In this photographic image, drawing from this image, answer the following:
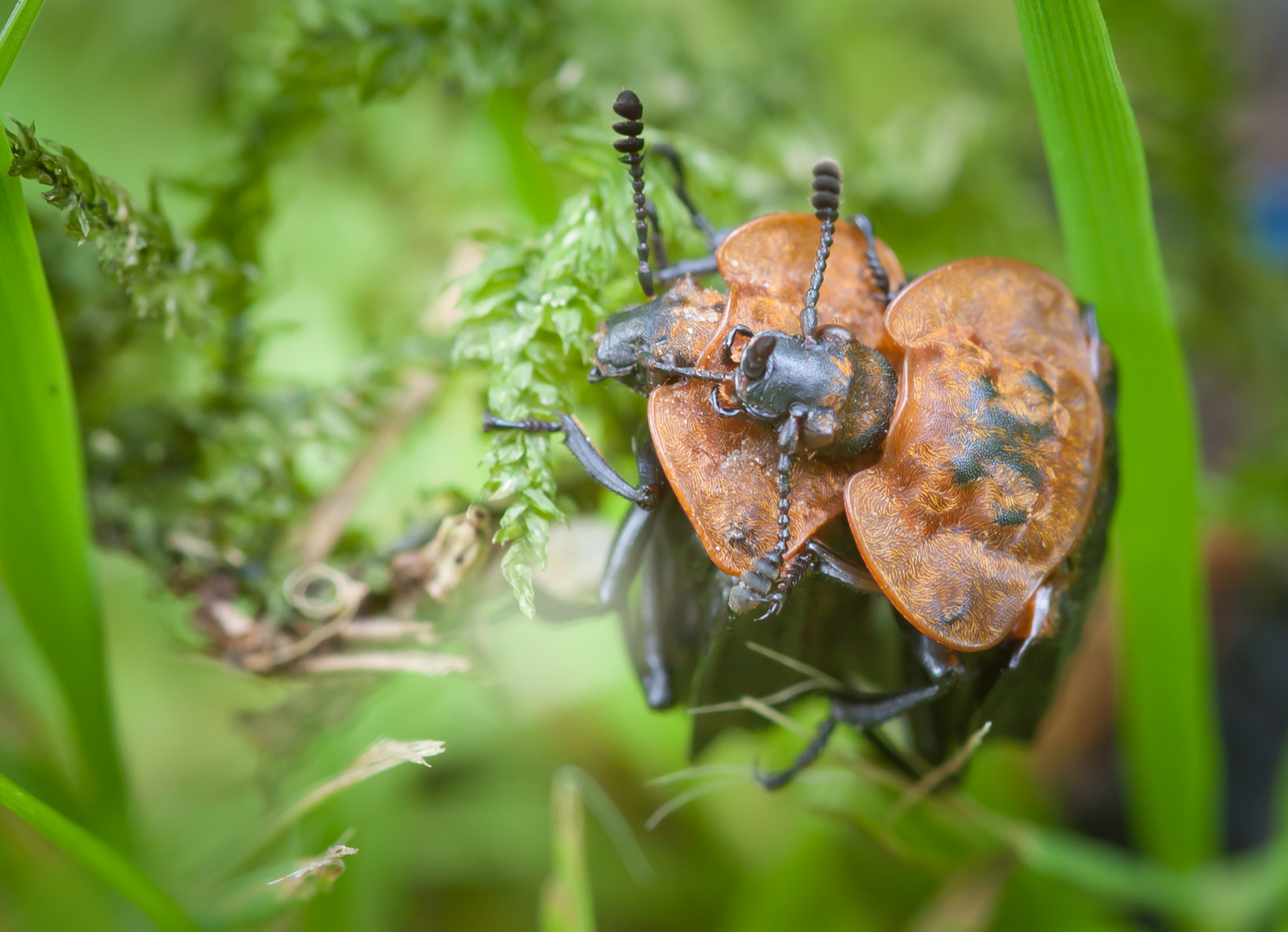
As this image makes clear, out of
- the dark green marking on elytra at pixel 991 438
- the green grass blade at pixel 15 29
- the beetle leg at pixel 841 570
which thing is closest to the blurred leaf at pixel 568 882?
the beetle leg at pixel 841 570

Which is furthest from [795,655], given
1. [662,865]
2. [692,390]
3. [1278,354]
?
[1278,354]

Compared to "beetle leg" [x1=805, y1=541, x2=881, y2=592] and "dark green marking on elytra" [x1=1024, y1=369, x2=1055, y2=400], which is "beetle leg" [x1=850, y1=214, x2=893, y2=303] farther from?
"beetle leg" [x1=805, y1=541, x2=881, y2=592]

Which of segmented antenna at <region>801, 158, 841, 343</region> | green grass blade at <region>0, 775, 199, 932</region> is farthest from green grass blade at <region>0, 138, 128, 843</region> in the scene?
segmented antenna at <region>801, 158, 841, 343</region>

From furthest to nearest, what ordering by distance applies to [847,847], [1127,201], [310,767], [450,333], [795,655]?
[847,847], [310,767], [450,333], [795,655], [1127,201]

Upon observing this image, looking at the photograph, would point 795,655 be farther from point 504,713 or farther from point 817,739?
point 504,713

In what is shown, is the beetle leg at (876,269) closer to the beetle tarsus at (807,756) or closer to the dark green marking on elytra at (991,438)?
the dark green marking on elytra at (991,438)

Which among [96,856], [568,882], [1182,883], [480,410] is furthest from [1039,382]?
[96,856]
